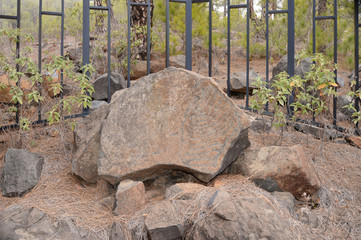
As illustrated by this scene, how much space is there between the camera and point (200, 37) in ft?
27.9

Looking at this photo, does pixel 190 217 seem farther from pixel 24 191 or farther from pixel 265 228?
pixel 24 191

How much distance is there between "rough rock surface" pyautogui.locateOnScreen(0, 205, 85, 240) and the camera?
2276 mm

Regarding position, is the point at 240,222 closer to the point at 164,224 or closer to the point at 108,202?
the point at 164,224

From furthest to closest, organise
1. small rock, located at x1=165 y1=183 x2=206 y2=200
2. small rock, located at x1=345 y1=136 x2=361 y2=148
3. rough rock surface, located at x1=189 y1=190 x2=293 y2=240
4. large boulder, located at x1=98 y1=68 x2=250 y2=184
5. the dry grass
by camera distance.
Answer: small rock, located at x1=345 y1=136 x2=361 y2=148 → large boulder, located at x1=98 y1=68 x2=250 y2=184 → small rock, located at x1=165 y1=183 x2=206 y2=200 → the dry grass → rough rock surface, located at x1=189 y1=190 x2=293 y2=240

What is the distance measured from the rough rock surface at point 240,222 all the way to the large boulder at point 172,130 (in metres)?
0.49

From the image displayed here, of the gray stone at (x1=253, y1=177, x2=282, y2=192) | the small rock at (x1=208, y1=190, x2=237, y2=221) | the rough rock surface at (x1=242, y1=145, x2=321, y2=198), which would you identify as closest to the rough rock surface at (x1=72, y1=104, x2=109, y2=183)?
the small rock at (x1=208, y1=190, x2=237, y2=221)

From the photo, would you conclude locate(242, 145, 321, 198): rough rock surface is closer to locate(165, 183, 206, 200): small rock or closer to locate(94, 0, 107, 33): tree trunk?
locate(165, 183, 206, 200): small rock

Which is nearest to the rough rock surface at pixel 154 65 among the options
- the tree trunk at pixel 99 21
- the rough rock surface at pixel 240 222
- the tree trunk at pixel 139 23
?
the tree trunk at pixel 139 23

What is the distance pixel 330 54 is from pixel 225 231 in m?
5.94

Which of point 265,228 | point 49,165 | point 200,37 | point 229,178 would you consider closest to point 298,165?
point 229,178

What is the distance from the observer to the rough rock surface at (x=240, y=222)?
7.06 feet

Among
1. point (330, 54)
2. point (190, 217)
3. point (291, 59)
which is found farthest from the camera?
point (330, 54)

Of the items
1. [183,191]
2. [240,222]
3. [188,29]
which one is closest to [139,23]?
[188,29]

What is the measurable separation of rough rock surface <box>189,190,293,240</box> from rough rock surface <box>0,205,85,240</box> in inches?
33.1
